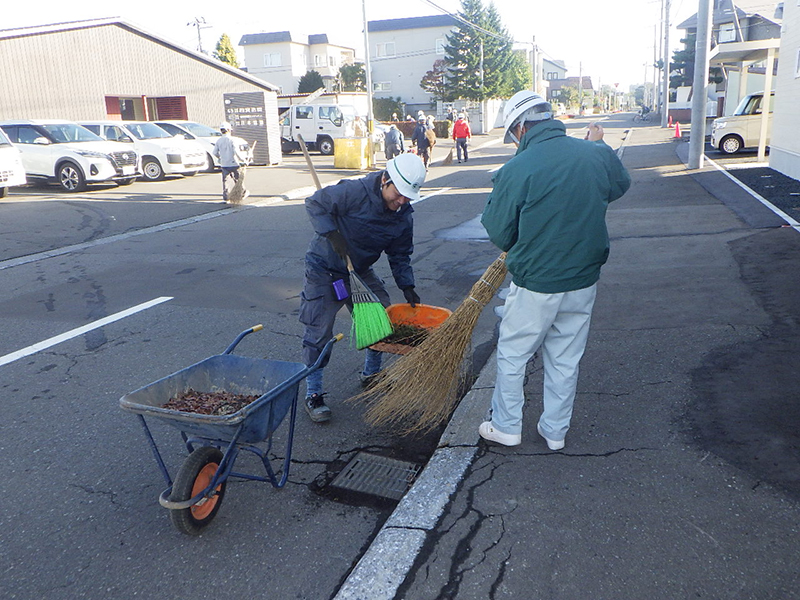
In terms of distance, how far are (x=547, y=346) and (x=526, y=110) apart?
1.25m

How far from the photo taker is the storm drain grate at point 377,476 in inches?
139

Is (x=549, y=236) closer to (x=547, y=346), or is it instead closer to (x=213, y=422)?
(x=547, y=346)

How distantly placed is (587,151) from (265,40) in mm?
73837

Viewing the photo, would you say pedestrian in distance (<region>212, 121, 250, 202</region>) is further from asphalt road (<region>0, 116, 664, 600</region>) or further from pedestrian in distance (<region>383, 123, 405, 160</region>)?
pedestrian in distance (<region>383, 123, 405, 160</region>)

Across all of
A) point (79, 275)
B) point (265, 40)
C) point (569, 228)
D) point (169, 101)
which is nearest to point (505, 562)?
point (569, 228)

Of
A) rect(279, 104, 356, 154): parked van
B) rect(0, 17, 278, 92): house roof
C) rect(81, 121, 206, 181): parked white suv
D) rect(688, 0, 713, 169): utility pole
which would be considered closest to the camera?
rect(688, 0, 713, 169): utility pole

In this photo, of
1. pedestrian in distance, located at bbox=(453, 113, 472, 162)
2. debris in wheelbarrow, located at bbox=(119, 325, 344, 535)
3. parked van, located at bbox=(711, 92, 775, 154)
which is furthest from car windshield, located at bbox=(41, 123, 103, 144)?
parked van, located at bbox=(711, 92, 775, 154)

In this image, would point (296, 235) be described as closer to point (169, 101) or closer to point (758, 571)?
point (758, 571)

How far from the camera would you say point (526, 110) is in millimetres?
3455

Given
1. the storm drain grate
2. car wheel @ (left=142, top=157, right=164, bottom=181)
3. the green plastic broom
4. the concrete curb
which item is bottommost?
the storm drain grate

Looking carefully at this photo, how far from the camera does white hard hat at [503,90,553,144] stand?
3.46 m

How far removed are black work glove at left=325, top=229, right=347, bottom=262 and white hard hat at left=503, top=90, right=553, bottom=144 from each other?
1128 mm

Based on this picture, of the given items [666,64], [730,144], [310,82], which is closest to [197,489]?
[730,144]

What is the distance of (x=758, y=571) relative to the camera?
2.70m
